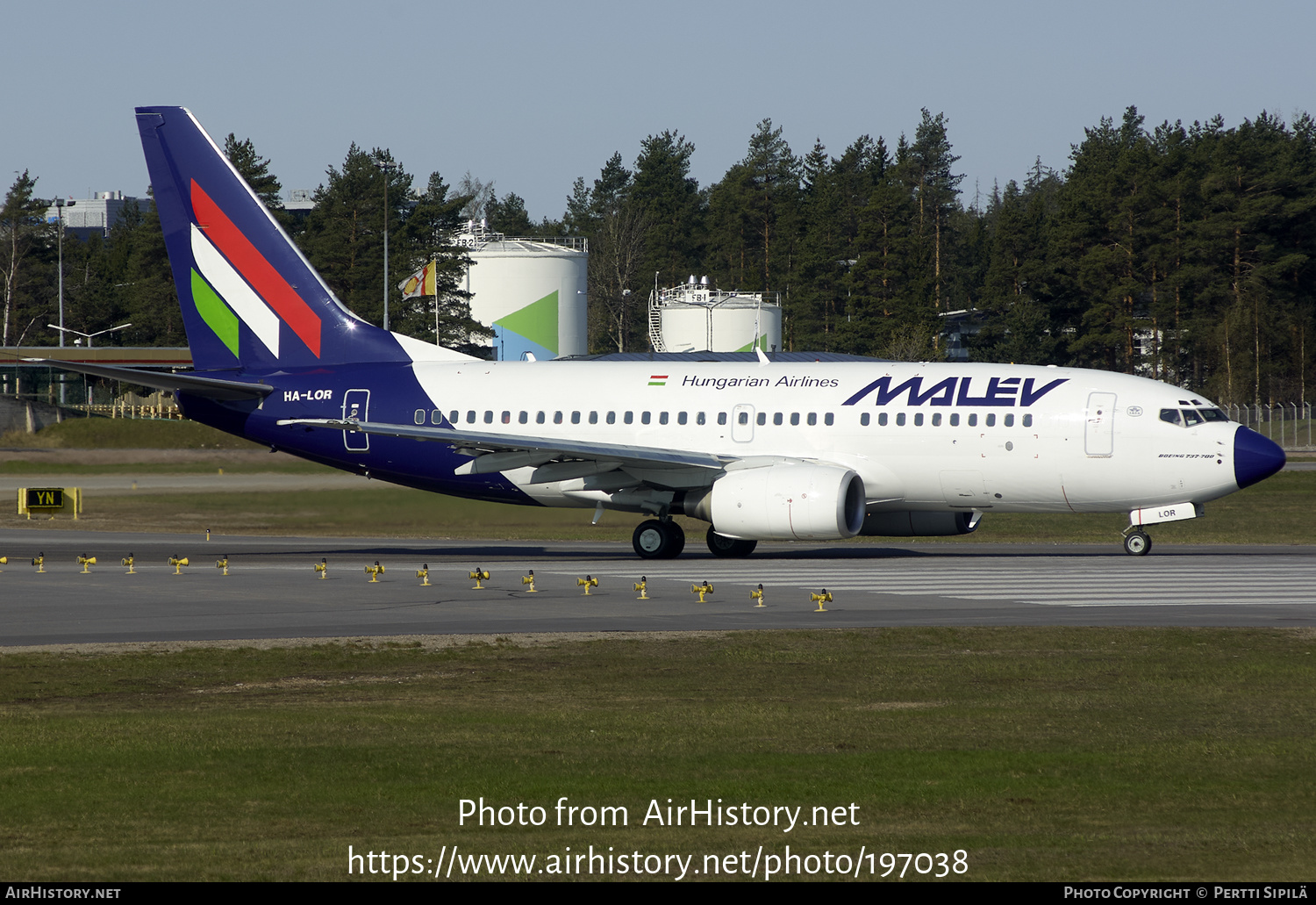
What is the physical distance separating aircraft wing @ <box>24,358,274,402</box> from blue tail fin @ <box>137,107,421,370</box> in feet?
4.31

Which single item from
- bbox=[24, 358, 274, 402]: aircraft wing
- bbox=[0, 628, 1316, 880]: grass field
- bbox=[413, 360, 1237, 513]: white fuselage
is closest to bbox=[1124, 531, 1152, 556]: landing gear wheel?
bbox=[413, 360, 1237, 513]: white fuselage

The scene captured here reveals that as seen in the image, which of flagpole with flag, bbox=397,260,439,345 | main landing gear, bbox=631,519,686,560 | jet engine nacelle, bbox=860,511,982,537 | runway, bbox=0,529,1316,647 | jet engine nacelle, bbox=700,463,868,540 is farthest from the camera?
flagpole with flag, bbox=397,260,439,345

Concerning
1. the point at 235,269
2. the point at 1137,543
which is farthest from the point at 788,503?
the point at 235,269

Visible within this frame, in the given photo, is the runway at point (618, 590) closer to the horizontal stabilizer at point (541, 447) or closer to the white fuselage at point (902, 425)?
the white fuselage at point (902, 425)

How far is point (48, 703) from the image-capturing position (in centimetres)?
1568

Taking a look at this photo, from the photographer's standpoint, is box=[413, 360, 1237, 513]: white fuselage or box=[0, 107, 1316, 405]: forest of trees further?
box=[0, 107, 1316, 405]: forest of trees

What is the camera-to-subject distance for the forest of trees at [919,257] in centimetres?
9494

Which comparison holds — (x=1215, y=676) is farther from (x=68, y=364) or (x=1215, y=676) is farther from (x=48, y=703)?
(x=68, y=364)

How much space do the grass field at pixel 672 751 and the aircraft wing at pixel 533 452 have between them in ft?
37.7

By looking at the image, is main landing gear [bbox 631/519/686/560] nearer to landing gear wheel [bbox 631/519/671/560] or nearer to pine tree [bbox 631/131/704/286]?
landing gear wheel [bbox 631/519/671/560]

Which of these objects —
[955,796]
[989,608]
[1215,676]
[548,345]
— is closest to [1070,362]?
[548,345]

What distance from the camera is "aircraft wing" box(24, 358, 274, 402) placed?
31094mm

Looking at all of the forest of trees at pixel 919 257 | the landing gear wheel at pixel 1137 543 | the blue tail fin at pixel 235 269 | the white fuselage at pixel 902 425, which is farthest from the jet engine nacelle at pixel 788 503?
the forest of trees at pixel 919 257

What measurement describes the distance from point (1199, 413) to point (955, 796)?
22004 mm
